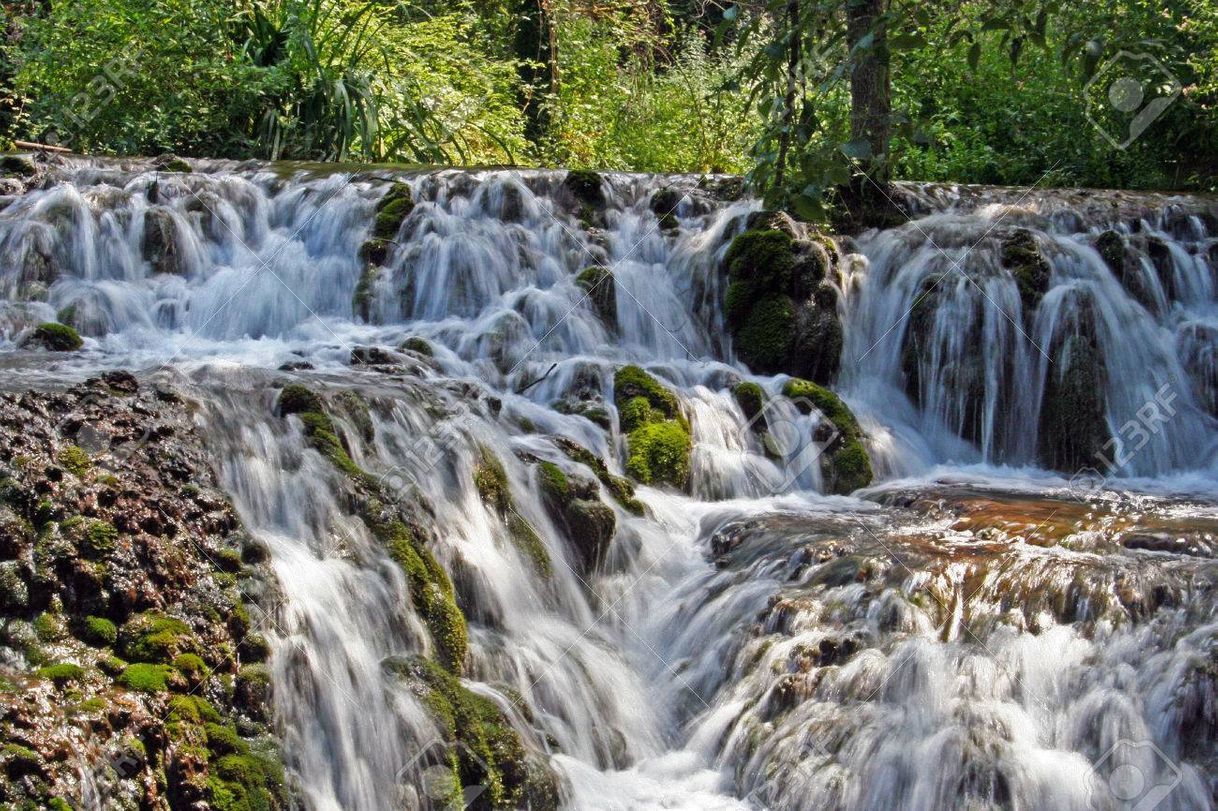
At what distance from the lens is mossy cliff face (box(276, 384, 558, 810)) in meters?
5.23

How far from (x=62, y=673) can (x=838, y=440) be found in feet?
18.9

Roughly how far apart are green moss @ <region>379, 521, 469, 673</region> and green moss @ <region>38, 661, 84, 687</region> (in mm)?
1655

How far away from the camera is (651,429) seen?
8.59 m

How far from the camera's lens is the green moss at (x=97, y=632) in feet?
15.4

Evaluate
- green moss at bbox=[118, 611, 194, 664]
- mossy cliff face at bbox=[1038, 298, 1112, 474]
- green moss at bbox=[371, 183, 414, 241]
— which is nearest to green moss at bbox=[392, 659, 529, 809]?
green moss at bbox=[118, 611, 194, 664]

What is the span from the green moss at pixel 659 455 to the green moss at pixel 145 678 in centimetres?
408

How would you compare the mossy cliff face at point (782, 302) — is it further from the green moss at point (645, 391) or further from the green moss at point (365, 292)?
the green moss at point (365, 292)

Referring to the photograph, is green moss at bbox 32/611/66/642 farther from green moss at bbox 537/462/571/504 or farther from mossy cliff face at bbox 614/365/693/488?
mossy cliff face at bbox 614/365/693/488

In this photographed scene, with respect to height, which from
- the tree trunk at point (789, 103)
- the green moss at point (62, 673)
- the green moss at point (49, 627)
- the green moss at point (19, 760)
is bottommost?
the green moss at point (19, 760)

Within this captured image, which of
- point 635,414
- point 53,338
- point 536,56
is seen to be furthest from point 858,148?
point 536,56

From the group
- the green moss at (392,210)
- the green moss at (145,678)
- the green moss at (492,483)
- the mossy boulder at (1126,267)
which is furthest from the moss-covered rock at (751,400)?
the green moss at (145,678)

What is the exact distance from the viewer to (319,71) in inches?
562

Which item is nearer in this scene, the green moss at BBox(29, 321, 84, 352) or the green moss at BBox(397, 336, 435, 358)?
the green moss at BBox(29, 321, 84, 352)

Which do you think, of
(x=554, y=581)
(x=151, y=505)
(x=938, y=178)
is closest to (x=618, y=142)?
(x=938, y=178)
